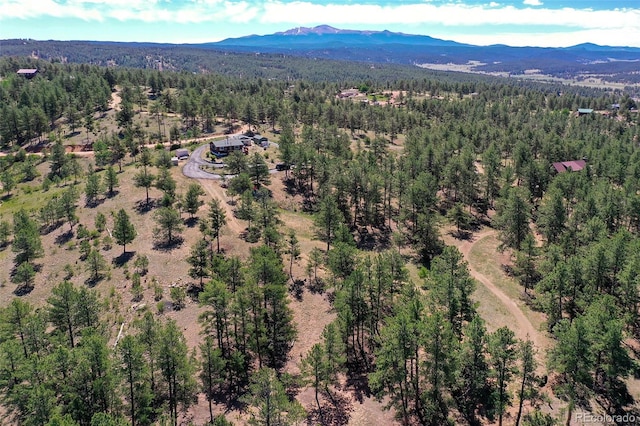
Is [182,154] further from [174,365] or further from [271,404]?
[271,404]

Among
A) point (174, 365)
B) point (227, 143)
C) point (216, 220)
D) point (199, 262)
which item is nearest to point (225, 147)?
point (227, 143)

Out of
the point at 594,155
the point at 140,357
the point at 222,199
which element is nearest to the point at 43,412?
the point at 140,357

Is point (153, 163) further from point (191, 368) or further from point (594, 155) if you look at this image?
point (594, 155)

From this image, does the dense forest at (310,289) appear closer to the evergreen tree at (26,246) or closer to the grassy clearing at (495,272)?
the evergreen tree at (26,246)

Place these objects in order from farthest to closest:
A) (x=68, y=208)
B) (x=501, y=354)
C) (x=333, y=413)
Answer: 1. (x=68, y=208)
2. (x=333, y=413)
3. (x=501, y=354)

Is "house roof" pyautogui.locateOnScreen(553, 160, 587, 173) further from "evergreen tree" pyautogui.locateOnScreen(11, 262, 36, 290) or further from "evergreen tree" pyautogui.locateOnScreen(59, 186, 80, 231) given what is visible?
"evergreen tree" pyautogui.locateOnScreen(11, 262, 36, 290)

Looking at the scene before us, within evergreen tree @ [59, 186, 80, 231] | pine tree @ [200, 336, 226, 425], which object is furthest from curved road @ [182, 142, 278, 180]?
pine tree @ [200, 336, 226, 425]
